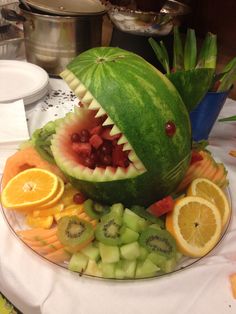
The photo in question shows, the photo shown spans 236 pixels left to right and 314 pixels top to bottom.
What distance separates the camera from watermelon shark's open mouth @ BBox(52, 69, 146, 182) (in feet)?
2.30

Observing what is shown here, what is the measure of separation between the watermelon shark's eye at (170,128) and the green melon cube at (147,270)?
0.80ft

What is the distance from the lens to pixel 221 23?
1627 mm

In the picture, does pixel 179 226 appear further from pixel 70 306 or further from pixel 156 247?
pixel 70 306

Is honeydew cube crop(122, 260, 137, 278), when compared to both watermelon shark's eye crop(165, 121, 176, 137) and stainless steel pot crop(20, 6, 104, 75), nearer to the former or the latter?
watermelon shark's eye crop(165, 121, 176, 137)

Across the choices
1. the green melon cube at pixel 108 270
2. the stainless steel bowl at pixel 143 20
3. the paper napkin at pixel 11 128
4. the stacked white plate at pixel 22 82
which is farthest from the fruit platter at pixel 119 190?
the stainless steel bowl at pixel 143 20

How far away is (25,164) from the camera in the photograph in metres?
0.87

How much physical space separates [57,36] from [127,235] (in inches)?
34.1

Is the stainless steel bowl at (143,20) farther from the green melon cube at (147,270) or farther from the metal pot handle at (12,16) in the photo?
the green melon cube at (147,270)

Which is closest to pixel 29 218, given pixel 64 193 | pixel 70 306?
pixel 64 193

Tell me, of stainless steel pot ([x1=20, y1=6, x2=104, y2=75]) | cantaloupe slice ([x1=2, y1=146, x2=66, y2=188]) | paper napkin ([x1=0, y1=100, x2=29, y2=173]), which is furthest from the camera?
stainless steel pot ([x1=20, y1=6, x2=104, y2=75])

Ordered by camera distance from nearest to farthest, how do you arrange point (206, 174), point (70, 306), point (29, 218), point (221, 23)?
point (70, 306) → point (29, 218) → point (206, 174) → point (221, 23)

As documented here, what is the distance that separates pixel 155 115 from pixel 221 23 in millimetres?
1126

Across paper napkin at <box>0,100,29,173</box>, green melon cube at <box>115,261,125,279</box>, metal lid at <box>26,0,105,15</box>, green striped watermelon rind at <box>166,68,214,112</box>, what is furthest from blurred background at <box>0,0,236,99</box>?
green melon cube at <box>115,261,125,279</box>

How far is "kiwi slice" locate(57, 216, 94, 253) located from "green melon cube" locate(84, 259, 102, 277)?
35 millimetres
